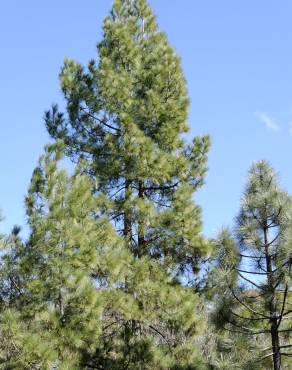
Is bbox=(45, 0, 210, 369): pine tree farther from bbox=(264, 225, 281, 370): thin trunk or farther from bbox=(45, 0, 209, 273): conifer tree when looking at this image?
bbox=(264, 225, 281, 370): thin trunk

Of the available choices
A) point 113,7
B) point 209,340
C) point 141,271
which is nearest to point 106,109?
point 113,7

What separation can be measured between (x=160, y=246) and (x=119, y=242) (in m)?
1.29

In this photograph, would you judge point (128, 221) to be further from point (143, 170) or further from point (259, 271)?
point (259, 271)

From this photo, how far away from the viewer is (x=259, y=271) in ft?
26.6

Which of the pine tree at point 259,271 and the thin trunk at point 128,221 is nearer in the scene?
the pine tree at point 259,271

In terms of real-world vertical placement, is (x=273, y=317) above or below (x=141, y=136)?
below

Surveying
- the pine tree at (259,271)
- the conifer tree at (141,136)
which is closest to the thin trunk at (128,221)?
the conifer tree at (141,136)

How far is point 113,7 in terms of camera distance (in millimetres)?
13070

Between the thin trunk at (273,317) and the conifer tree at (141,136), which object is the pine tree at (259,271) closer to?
the thin trunk at (273,317)

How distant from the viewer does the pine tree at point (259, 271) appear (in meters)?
7.87

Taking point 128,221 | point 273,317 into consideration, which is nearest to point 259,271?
point 273,317

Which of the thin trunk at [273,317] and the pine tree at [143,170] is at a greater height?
the pine tree at [143,170]

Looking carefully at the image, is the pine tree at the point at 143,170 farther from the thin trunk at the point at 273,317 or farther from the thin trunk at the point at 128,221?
the thin trunk at the point at 273,317

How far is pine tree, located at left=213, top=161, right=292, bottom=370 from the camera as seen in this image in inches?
310
